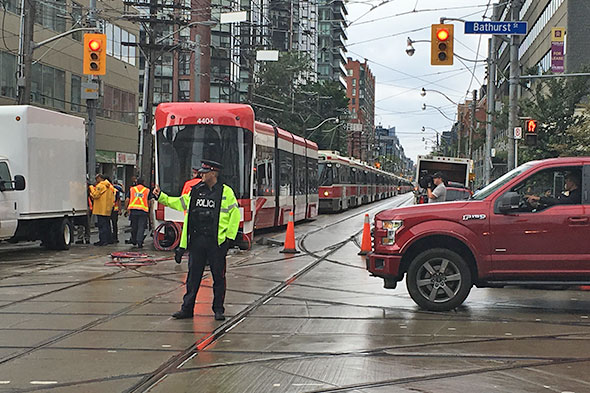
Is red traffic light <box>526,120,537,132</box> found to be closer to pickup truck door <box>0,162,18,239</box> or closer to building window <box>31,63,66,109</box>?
pickup truck door <box>0,162,18,239</box>

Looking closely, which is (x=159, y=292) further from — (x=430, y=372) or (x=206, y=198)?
(x=430, y=372)

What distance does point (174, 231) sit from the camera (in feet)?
64.8

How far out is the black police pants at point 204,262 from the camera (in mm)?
10086

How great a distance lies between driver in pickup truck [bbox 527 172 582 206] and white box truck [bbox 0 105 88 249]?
1161cm

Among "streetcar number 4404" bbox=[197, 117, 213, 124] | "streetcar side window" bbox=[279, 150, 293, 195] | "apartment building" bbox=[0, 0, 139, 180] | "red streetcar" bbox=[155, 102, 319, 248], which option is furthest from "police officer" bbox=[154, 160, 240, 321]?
"apartment building" bbox=[0, 0, 139, 180]

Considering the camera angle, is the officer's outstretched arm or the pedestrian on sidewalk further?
the pedestrian on sidewalk

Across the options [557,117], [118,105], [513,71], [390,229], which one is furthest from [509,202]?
[118,105]

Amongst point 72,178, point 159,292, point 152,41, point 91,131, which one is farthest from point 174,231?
point 152,41

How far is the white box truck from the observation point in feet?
60.1

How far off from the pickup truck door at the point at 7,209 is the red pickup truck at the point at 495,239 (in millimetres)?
9917

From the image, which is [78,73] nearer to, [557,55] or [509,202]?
[557,55]

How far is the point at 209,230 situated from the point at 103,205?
12429 millimetres

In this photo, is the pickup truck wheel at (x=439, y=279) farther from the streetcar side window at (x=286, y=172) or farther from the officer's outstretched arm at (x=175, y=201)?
the streetcar side window at (x=286, y=172)

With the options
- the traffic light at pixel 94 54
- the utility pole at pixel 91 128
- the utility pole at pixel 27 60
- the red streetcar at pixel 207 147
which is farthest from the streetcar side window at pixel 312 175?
the red streetcar at pixel 207 147
